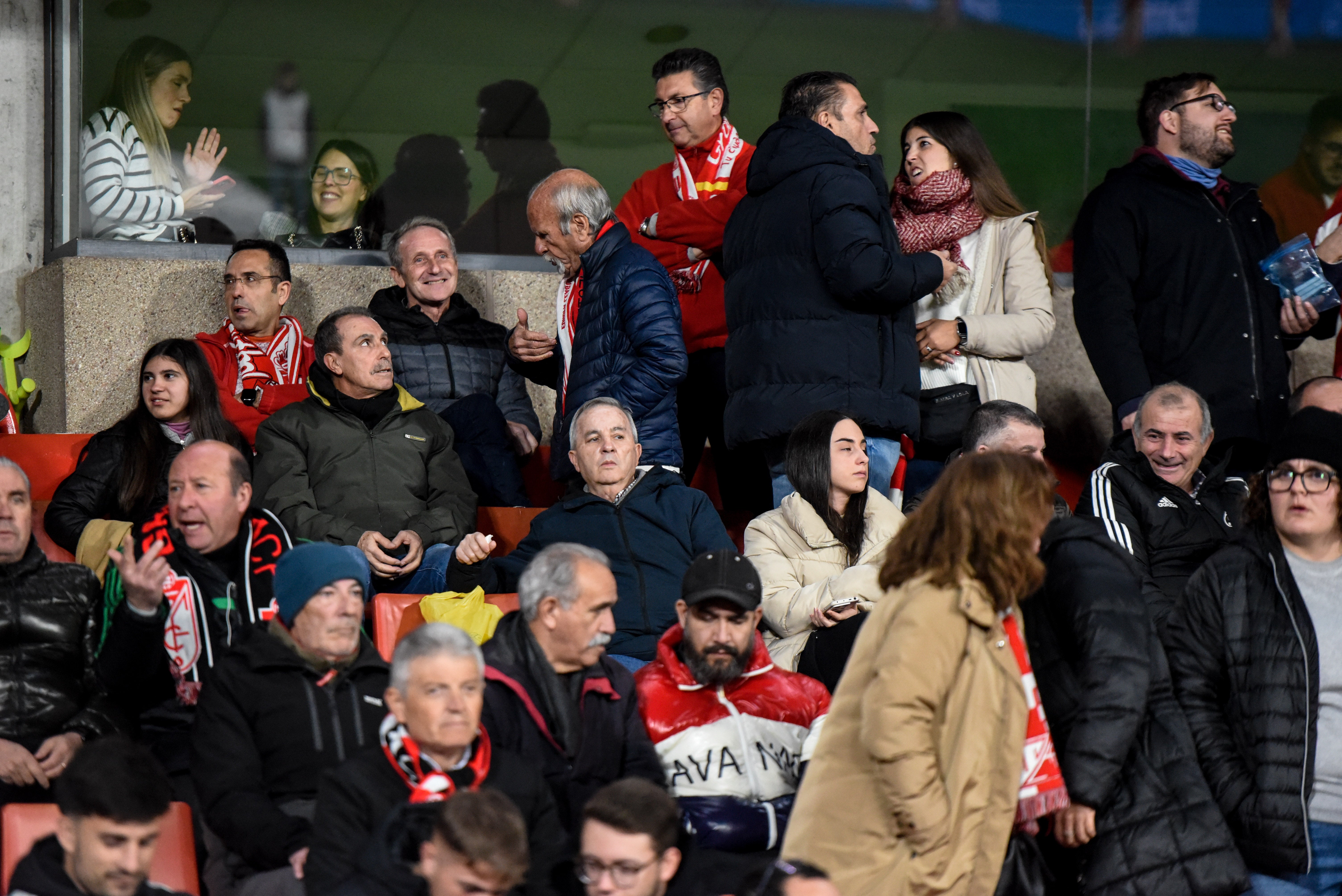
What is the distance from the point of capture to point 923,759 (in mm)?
4152

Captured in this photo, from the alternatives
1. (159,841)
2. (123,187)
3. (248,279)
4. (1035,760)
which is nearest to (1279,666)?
(1035,760)

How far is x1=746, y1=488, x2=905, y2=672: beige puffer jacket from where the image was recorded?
5805mm

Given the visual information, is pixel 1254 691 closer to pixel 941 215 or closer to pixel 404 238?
pixel 941 215

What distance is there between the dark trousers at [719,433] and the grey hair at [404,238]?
3.62 feet

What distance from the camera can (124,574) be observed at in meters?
5.08

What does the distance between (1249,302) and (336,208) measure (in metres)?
4.02

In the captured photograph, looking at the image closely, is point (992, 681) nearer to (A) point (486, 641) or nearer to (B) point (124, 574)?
(A) point (486, 641)

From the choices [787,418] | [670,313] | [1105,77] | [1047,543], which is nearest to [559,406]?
[670,313]

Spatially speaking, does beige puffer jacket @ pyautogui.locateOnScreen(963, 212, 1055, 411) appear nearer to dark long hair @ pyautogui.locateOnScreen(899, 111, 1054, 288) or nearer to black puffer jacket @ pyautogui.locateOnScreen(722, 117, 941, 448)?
dark long hair @ pyautogui.locateOnScreen(899, 111, 1054, 288)

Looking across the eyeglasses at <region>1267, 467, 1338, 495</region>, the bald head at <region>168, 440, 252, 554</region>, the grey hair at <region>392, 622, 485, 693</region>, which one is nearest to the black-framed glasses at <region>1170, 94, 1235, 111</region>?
the eyeglasses at <region>1267, 467, 1338, 495</region>

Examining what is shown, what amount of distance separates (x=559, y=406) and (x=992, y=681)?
10.1 ft

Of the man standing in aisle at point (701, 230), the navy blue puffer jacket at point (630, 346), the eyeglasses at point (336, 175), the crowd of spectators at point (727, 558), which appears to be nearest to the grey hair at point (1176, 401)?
the crowd of spectators at point (727, 558)

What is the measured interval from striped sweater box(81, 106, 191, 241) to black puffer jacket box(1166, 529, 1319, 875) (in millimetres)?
4927

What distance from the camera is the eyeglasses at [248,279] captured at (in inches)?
290
